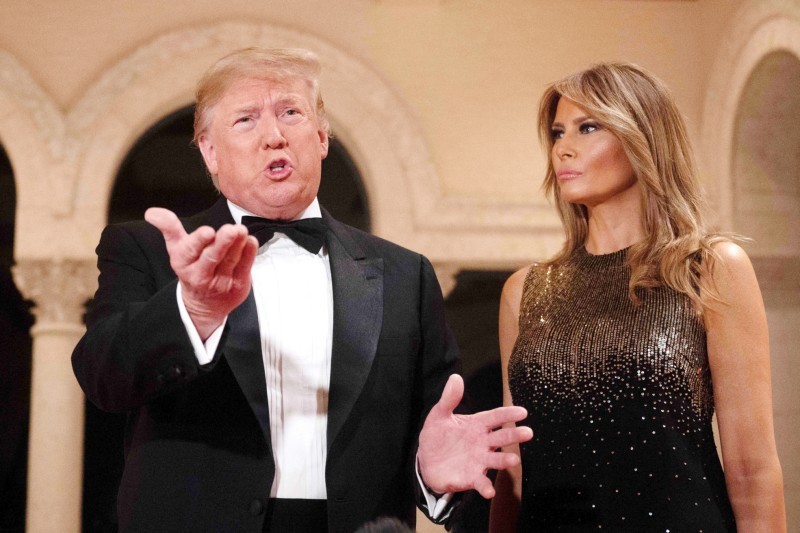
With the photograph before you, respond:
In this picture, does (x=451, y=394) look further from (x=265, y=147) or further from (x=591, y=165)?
(x=591, y=165)

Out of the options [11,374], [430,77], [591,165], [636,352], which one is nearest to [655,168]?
[591,165]

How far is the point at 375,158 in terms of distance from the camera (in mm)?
4699

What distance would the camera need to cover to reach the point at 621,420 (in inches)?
78.3

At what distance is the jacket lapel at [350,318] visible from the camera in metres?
1.73

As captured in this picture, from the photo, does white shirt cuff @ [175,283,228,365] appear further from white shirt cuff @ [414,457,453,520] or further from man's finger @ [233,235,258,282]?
A: white shirt cuff @ [414,457,453,520]

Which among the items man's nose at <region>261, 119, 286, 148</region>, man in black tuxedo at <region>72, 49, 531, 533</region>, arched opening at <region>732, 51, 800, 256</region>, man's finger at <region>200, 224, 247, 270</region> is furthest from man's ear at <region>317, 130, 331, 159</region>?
arched opening at <region>732, 51, 800, 256</region>

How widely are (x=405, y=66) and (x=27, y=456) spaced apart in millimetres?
2614

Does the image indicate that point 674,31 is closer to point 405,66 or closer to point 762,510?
point 405,66

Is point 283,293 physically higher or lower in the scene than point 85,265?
lower

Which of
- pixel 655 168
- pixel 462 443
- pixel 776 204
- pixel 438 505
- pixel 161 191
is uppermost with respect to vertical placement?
pixel 161 191

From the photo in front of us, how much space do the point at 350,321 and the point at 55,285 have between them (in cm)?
272

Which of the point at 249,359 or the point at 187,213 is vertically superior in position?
the point at 187,213

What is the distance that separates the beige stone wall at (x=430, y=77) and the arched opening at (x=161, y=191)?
9 centimetres

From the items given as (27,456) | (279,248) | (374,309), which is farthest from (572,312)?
A: (27,456)
